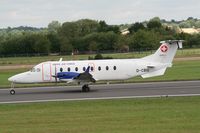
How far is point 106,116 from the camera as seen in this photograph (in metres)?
18.9

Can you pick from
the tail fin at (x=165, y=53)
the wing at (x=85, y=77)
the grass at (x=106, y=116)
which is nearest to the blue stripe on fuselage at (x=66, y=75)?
the wing at (x=85, y=77)

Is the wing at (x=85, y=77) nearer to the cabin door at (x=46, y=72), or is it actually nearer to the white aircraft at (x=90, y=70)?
the white aircraft at (x=90, y=70)

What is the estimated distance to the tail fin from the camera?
34500 millimetres

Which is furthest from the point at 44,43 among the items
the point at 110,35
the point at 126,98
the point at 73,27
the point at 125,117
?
the point at 125,117

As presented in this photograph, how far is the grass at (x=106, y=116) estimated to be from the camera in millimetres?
15836

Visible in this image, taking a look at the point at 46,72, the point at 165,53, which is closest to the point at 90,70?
the point at 46,72

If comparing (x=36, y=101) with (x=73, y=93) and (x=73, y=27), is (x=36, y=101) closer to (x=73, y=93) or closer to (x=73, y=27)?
(x=73, y=93)

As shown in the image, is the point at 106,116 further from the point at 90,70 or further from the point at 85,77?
the point at 90,70

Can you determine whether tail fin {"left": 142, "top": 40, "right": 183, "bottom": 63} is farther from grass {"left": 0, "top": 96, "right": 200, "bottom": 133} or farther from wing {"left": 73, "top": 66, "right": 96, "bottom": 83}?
grass {"left": 0, "top": 96, "right": 200, "bottom": 133}

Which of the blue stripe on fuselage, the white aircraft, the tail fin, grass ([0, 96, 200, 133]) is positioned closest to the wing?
the white aircraft

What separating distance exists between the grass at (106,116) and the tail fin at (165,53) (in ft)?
30.9

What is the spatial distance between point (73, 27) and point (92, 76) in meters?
102

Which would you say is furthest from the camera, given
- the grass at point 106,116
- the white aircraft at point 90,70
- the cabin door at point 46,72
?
the cabin door at point 46,72

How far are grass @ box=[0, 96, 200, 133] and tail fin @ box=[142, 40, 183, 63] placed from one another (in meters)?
9.42
